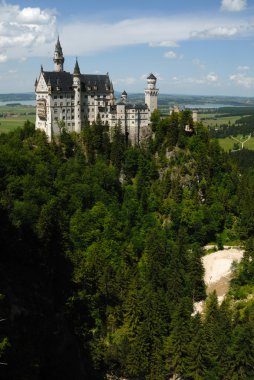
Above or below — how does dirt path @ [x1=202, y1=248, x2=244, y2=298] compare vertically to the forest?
below

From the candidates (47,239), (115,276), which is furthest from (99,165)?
(47,239)

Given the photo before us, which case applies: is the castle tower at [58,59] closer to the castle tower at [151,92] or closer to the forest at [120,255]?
the forest at [120,255]

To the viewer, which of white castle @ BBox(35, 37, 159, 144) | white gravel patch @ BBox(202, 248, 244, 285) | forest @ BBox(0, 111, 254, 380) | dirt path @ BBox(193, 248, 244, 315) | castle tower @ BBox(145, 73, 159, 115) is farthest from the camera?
castle tower @ BBox(145, 73, 159, 115)

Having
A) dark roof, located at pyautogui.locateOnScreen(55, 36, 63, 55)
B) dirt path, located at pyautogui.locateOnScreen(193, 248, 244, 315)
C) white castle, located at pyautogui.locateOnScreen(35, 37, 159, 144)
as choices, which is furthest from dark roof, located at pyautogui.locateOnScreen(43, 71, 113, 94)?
dirt path, located at pyautogui.locateOnScreen(193, 248, 244, 315)

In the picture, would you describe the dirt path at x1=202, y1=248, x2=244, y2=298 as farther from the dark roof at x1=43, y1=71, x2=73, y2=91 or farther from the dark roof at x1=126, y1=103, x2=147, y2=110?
the dark roof at x1=43, y1=71, x2=73, y2=91

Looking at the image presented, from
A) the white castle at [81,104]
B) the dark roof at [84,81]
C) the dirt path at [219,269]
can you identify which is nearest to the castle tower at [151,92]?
the white castle at [81,104]

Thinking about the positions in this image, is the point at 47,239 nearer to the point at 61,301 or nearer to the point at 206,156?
the point at 61,301
